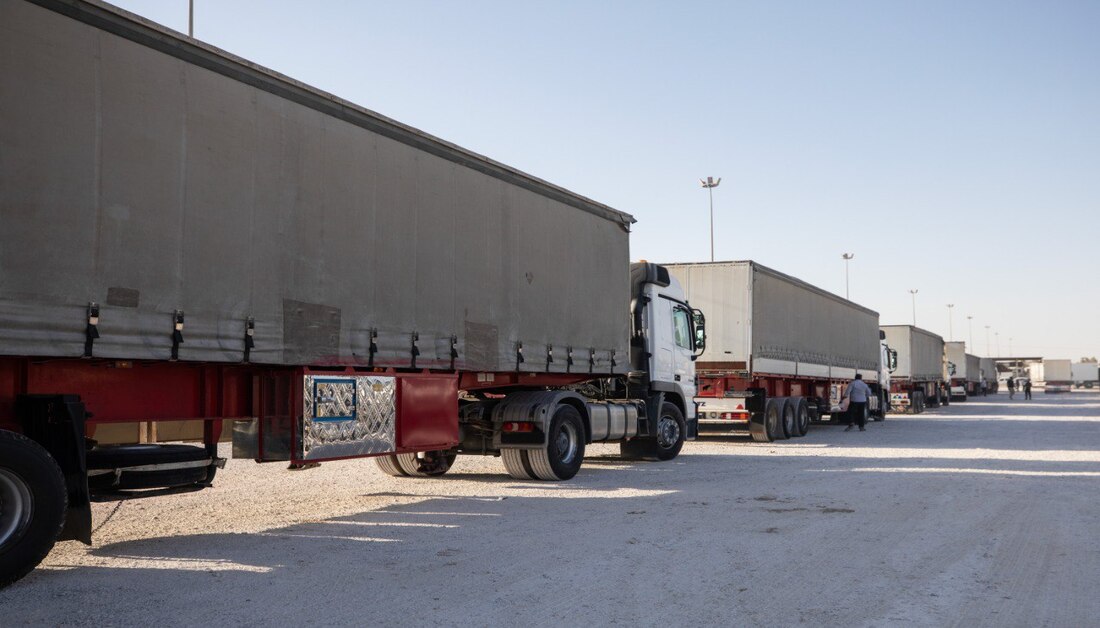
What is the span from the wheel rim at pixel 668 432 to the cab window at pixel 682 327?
1.34 m

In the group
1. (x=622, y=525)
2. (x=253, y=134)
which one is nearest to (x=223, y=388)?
(x=253, y=134)

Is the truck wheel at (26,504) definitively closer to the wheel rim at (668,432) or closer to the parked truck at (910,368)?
the wheel rim at (668,432)

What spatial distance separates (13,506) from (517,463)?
7.47 m

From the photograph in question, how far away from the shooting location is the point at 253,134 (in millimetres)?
8156

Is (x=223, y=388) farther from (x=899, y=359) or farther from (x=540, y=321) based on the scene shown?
(x=899, y=359)

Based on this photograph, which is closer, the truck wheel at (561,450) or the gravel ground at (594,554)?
the gravel ground at (594,554)

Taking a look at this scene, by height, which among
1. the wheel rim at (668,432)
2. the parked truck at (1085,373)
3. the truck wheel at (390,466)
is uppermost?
the parked truck at (1085,373)

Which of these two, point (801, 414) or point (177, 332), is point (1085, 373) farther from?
point (177, 332)

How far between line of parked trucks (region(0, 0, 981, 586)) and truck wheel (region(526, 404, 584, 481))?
45 millimetres

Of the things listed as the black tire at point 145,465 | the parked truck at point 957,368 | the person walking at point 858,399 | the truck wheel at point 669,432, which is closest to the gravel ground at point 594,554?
the black tire at point 145,465

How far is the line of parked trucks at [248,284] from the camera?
638 cm

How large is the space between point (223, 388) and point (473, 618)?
3912 millimetres

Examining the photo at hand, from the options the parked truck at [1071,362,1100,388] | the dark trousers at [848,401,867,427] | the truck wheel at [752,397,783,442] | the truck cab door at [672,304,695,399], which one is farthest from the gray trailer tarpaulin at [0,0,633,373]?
the parked truck at [1071,362,1100,388]

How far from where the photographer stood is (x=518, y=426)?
41.3ft
